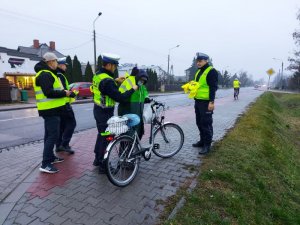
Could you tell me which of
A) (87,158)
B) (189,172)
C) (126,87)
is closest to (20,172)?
(87,158)

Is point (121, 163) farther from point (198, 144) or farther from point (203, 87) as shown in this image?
point (198, 144)

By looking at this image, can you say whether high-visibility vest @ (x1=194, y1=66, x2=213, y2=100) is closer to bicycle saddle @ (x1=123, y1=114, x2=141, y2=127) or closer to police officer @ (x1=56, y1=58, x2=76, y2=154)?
bicycle saddle @ (x1=123, y1=114, x2=141, y2=127)

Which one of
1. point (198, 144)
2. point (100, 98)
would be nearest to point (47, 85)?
point (100, 98)

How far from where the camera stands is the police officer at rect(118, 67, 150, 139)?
4.09 meters

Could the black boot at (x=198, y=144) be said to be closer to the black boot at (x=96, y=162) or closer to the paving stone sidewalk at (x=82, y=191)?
the paving stone sidewalk at (x=82, y=191)

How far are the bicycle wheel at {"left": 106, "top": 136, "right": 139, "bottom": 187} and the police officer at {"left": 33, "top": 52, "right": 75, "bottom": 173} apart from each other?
4.06 ft

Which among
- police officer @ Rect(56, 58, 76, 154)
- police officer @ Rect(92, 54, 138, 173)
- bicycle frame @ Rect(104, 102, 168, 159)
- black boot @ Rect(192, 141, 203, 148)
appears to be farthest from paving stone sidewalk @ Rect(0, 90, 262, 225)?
black boot @ Rect(192, 141, 203, 148)

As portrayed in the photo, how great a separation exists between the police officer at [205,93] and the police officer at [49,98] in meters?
2.70

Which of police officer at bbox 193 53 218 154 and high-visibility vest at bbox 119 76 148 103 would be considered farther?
police officer at bbox 193 53 218 154

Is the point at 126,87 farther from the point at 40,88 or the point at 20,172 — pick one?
the point at 20,172

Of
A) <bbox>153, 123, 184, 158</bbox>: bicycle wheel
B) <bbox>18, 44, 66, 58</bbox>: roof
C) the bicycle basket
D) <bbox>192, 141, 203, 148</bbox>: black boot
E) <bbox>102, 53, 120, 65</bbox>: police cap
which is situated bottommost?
<bbox>192, 141, 203, 148</bbox>: black boot

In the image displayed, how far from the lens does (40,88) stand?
4273mm

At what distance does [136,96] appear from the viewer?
437cm

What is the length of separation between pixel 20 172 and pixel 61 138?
1348mm
